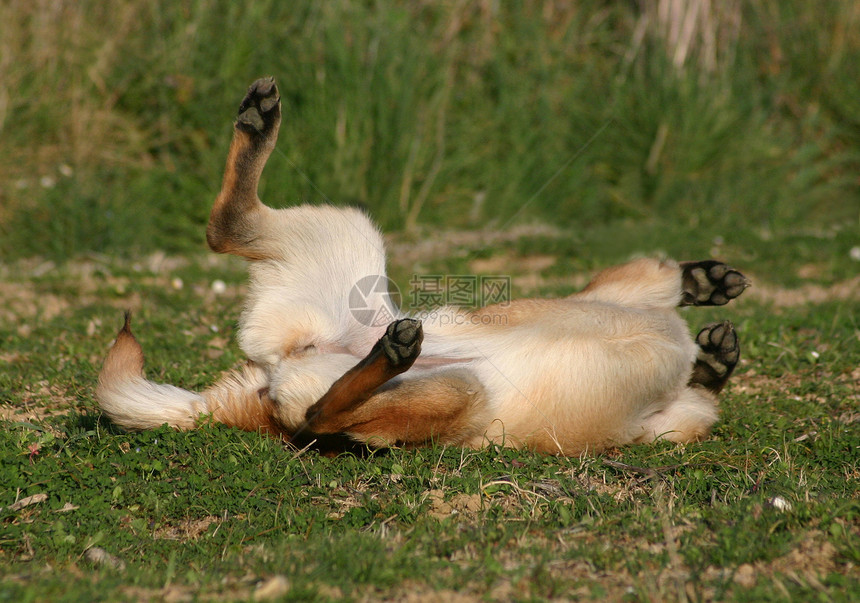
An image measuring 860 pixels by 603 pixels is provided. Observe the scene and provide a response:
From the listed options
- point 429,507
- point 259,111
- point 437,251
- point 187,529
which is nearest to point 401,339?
point 429,507

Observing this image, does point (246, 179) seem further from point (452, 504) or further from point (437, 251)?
point (437, 251)

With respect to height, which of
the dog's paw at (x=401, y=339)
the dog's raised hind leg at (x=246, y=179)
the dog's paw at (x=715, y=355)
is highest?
the dog's raised hind leg at (x=246, y=179)

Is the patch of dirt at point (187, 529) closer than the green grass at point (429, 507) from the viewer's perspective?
No

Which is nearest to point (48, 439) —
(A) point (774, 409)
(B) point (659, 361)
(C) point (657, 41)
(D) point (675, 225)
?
(B) point (659, 361)

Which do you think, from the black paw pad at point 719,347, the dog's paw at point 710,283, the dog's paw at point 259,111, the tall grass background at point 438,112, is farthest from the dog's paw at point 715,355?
the tall grass background at point 438,112

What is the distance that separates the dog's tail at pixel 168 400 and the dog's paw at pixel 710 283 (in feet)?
6.32

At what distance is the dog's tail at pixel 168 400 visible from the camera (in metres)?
2.97

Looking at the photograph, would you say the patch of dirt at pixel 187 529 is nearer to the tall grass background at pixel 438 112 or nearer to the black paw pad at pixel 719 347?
the black paw pad at pixel 719 347

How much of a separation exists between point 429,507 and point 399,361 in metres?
0.50

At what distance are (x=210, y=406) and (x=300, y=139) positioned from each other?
16.3 feet

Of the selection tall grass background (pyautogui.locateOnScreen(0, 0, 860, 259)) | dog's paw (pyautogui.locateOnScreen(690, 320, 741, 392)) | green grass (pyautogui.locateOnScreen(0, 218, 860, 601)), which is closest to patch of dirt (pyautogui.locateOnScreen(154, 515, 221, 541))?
green grass (pyautogui.locateOnScreen(0, 218, 860, 601))

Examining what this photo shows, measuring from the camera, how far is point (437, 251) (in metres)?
7.14

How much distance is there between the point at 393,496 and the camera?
2754mm

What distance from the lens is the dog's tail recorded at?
2.97 metres
